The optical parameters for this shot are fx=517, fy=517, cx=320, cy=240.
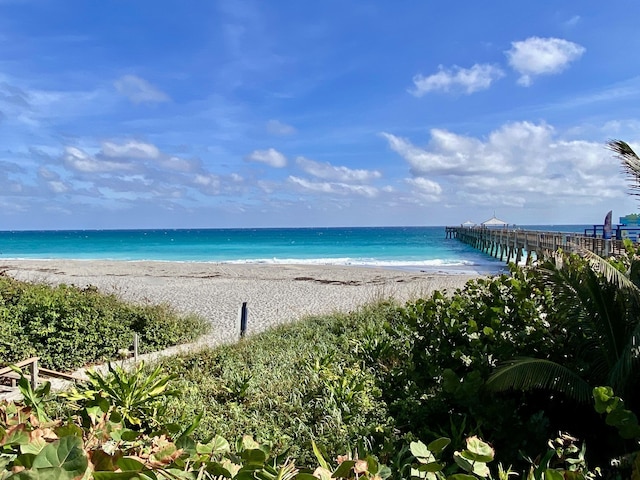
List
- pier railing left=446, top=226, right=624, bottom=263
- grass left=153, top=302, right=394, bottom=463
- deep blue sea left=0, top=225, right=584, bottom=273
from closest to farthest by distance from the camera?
1. grass left=153, top=302, right=394, bottom=463
2. pier railing left=446, top=226, right=624, bottom=263
3. deep blue sea left=0, top=225, right=584, bottom=273

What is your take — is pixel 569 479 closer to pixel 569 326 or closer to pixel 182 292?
pixel 569 326

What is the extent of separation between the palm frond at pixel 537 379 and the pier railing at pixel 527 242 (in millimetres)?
2131

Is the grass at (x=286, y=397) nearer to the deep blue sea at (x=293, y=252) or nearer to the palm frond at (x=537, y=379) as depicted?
the palm frond at (x=537, y=379)

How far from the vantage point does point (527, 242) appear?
32.2 meters

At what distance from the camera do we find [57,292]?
387 inches

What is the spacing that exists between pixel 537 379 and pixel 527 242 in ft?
101

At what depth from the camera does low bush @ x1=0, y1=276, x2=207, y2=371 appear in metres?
8.52

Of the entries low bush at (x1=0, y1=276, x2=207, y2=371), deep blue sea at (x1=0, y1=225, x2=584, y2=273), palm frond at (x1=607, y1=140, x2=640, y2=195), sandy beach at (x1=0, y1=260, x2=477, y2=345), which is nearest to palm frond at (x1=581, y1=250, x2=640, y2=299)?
palm frond at (x1=607, y1=140, x2=640, y2=195)

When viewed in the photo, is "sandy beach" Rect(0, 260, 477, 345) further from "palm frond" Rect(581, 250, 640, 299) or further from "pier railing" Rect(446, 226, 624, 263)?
"palm frond" Rect(581, 250, 640, 299)

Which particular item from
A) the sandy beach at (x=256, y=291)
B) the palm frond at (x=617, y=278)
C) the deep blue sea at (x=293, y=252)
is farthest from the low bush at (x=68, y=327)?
the deep blue sea at (x=293, y=252)

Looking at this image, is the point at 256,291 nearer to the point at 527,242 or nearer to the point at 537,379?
the point at 537,379

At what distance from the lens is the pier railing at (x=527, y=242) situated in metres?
18.0

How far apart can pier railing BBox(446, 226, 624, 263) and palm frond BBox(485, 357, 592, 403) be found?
2131mm

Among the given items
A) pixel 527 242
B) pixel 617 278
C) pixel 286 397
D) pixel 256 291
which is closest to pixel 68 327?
pixel 286 397
